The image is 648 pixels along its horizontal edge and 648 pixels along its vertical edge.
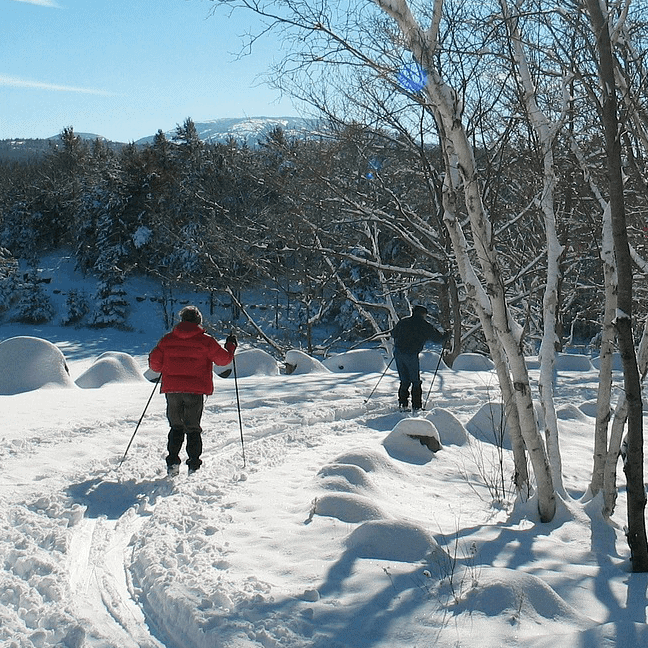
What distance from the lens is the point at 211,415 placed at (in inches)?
345

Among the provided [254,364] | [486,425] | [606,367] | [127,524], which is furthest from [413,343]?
[127,524]

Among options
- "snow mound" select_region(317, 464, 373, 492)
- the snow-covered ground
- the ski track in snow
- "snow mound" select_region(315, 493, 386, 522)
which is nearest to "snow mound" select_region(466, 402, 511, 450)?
the snow-covered ground

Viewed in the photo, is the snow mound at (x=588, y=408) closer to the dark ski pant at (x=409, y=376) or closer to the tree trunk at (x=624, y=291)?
the dark ski pant at (x=409, y=376)

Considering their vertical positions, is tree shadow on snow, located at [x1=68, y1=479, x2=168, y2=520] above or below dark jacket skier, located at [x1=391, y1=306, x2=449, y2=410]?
below

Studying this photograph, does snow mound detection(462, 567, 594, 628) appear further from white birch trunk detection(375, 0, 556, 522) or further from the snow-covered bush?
the snow-covered bush

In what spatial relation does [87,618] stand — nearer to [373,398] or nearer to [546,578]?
[546,578]

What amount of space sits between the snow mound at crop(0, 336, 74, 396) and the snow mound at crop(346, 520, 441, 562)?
783 centimetres

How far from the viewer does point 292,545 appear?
4.06m

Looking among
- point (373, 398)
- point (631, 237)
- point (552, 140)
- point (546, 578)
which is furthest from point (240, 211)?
point (546, 578)

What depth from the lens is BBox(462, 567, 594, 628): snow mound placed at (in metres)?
3.10

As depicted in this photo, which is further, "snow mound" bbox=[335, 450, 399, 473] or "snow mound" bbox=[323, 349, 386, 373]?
"snow mound" bbox=[323, 349, 386, 373]

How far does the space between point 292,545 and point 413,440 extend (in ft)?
10.9

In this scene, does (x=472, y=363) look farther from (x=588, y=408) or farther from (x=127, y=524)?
(x=127, y=524)

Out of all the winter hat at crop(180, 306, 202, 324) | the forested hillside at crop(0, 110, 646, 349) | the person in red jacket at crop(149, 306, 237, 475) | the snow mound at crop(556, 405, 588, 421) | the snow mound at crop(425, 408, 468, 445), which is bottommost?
the snow mound at crop(556, 405, 588, 421)
